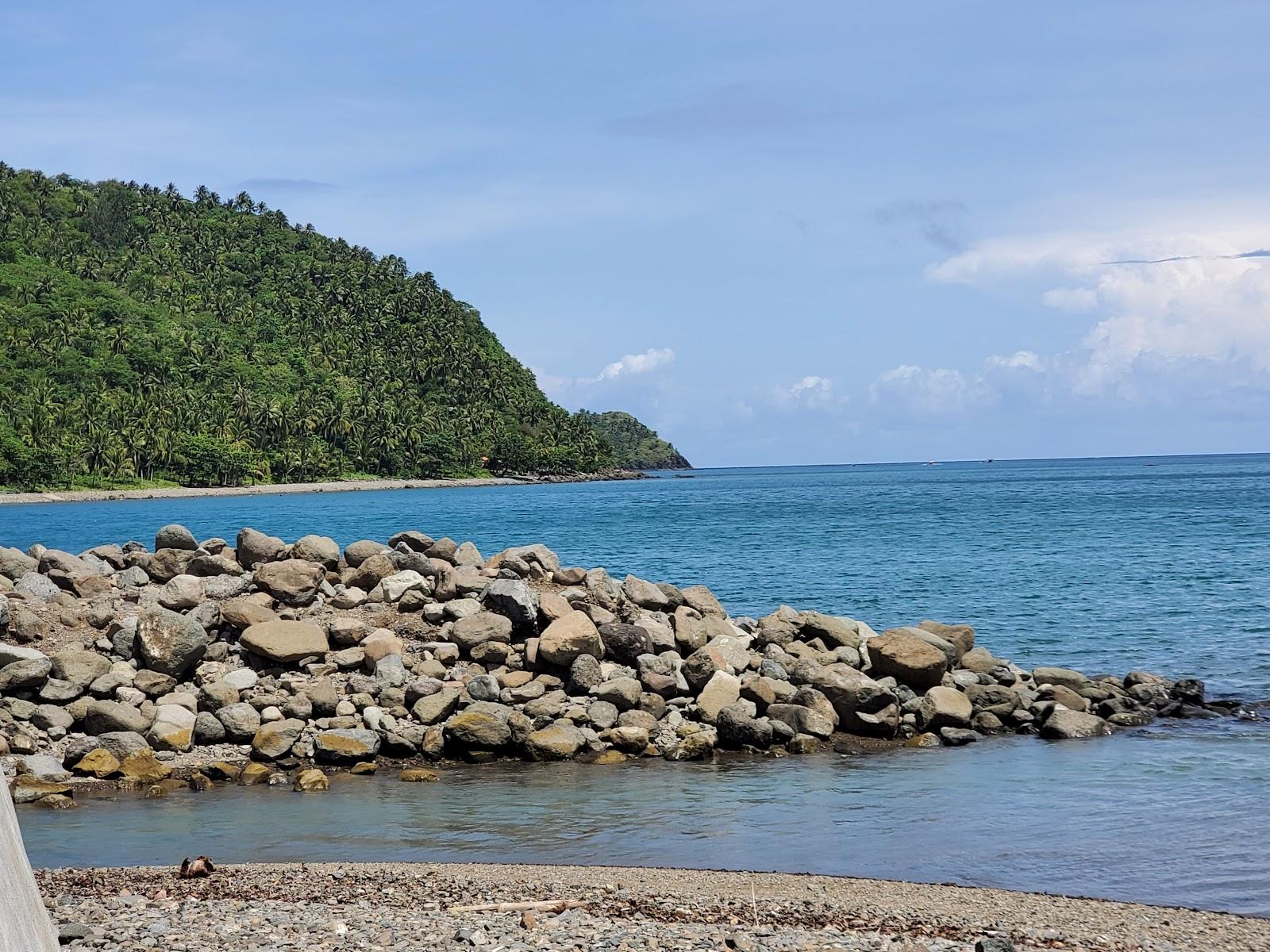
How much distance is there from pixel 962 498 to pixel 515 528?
53.8 metres

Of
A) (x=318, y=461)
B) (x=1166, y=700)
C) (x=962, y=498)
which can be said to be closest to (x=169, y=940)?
(x=1166, y=700)

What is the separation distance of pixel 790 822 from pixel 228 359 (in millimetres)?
146695

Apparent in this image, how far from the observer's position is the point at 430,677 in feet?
54.1

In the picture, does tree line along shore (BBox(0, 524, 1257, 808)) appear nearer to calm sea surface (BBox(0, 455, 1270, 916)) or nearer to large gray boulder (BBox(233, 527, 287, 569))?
large gray boulder (BBox(233, 527, 287, 569))

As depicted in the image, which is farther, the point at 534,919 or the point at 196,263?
the point at 196,263

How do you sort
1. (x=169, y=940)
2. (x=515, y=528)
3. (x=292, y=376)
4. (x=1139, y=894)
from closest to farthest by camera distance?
(x=169, y=940), (x=1139, y=894), (x=515, y=528), (x=292, y=376)

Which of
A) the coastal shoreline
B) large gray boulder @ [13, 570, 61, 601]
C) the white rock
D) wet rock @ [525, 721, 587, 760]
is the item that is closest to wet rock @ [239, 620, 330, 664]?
the white rock

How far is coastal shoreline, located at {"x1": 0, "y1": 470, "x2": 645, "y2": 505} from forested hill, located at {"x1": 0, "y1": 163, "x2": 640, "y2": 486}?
239cm

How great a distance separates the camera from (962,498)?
110812 millimetres

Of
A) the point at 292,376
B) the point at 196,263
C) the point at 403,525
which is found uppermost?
the point at 196,263

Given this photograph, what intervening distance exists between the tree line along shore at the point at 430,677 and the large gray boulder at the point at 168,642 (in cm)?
3

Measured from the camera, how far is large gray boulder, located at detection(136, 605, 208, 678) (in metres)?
16.2

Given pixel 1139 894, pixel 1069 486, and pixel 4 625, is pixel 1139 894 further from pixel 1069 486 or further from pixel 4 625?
pixel 1069 486

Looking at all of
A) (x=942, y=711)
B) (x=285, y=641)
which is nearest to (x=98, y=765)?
(x=285, y=641)
